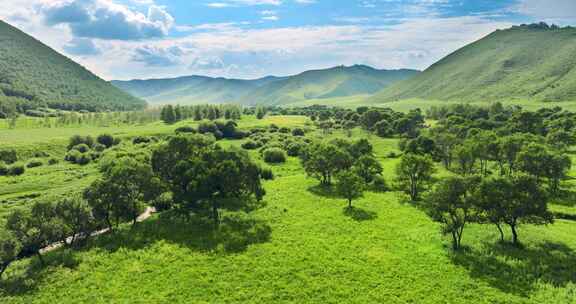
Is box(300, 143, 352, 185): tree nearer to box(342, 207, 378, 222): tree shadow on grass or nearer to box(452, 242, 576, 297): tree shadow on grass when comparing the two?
box(342, 207, 378, 222): tree shadow on grass

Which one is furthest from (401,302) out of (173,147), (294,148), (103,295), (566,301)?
(294,148)

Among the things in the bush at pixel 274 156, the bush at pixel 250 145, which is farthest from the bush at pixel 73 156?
the bush at pixel 274 156

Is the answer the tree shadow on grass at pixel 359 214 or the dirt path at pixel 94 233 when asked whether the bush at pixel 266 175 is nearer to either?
the dirt path at pixel 94 233

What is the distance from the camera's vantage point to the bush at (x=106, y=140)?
149 meters

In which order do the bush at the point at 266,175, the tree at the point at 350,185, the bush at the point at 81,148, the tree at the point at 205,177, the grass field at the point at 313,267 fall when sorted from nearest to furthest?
the grass field at the point at 313,267, the tree at the point at 205,177, the tree at the point at 350,185, the bush at the point at 266,175, the bush at the point at 81,148

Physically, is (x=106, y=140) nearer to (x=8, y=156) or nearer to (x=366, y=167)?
(x=8, y=156)

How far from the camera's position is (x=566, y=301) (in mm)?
32844

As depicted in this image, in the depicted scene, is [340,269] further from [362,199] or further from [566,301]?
[362,199]

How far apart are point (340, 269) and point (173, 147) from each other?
48.2m

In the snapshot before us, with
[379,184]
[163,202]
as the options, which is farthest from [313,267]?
[379,184]

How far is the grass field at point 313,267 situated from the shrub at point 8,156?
90722mm

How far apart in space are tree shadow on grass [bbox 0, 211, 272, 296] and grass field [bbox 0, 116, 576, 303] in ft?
0.60

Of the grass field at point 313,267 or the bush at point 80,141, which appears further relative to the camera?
the bush at point 80,141

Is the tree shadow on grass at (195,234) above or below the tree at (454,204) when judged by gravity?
below
